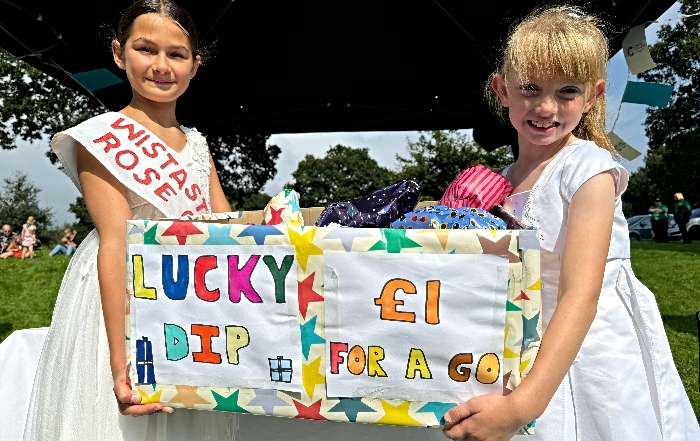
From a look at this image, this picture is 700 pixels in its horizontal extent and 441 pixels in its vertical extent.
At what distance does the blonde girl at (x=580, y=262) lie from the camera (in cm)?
93

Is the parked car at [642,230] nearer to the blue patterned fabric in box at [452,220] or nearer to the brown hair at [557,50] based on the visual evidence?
the brown hair at [557,50]

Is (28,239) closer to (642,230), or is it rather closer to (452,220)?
(452,220)

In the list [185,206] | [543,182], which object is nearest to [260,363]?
[185,206]

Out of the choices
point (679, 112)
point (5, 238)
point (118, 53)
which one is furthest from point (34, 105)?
point (679, 112)

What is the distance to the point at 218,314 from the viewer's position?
904 mm

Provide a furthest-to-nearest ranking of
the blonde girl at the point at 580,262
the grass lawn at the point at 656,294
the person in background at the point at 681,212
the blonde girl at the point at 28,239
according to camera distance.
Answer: the person in background at the point at 681,212 < the blonde girl at the point at 28,239 < the grass lawn at the point at 656,294 < the blonde girl at the point at 580,262

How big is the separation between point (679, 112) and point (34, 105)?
20604mm

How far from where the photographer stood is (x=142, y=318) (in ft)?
3.11

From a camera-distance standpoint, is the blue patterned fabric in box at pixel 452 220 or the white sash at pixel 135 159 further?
the white sash at pixel 135 159

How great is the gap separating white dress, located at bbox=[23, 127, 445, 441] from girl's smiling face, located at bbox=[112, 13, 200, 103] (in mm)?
179

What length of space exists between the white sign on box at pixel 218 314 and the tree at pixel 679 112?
44.4 ft

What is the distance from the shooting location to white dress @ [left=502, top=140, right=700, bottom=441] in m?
1.02

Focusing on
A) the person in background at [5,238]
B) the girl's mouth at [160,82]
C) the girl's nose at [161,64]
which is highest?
the person in background at [5,238]

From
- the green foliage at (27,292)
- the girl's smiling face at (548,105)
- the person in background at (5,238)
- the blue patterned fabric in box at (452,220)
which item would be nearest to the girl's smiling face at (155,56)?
the blue patterned fabric in box at (452,220)
